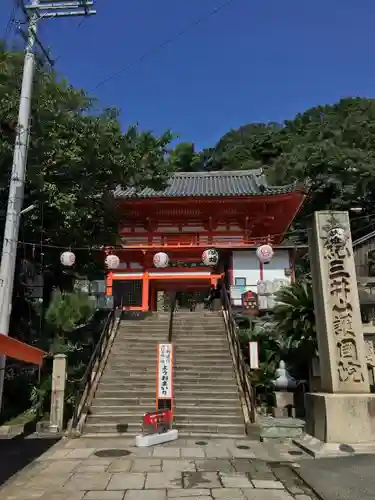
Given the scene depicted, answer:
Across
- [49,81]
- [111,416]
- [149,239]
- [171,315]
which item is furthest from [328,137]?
[111,416]

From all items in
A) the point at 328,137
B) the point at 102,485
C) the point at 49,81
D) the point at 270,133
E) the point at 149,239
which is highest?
the point at 270,133

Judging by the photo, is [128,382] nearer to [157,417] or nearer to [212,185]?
[157,417]

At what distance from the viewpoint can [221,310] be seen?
18266mm

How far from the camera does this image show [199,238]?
21.8 m

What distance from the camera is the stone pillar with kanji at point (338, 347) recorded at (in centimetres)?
789

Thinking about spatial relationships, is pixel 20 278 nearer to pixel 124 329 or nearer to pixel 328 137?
pixel 124 329

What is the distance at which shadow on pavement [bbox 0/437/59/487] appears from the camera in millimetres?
7355

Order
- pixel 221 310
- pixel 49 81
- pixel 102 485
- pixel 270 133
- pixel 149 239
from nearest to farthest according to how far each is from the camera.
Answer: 1. pixel 102 485
2. pixel 49 81
3. pixel 221 310
4. pixel 149 239
5. pixel 270 133

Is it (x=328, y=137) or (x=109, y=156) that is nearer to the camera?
(x=109, y=156)

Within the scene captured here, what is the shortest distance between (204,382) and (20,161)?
8100 mm

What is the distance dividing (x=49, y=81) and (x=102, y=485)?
1150 centimetres

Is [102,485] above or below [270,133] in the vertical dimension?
below

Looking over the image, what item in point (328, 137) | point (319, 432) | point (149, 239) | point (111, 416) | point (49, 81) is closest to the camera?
point (319, 432)

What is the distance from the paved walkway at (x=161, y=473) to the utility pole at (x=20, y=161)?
1948mm
